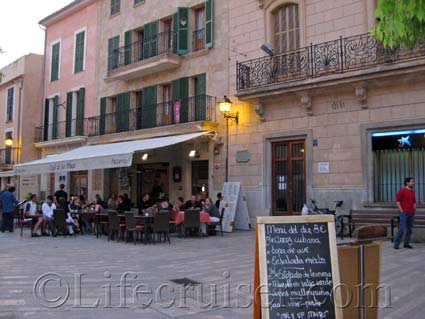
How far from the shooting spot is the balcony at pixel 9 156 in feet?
90.5

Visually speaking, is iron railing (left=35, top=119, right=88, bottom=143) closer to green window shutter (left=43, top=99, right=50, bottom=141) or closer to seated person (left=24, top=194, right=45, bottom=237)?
green window shutter (left=43, top=99, right=50, bottom=141)

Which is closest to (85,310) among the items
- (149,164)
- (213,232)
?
(213,232)

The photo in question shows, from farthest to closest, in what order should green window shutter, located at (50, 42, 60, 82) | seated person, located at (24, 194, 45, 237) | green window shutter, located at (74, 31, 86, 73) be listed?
green window shutter, located at (50, 42, 60, 82), green window shutter, located at (74, 31, 86, 73), seated person, located at (24, 194, 45, 237)

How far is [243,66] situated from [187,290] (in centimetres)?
1020

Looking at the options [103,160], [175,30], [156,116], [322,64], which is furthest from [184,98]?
[322,64]

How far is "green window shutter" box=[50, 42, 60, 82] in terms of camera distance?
84.0 ft

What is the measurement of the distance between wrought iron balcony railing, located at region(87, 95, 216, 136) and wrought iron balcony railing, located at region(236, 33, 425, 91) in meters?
1.96

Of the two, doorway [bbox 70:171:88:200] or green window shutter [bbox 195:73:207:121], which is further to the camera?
doorway [bbox 70:171:88:200]

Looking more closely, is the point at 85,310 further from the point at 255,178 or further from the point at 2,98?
the point at 2,98

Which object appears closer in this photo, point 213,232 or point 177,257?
point 177,257

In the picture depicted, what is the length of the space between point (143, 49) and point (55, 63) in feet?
28.2

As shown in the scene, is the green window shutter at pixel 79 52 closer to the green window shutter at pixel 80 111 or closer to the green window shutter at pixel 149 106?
the green window shutter at pixel 80 111

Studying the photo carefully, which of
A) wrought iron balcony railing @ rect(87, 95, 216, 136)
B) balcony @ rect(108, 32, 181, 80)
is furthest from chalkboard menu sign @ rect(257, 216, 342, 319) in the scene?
balcony @ rect(108, 32, 181, 80)

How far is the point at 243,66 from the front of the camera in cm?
1545
